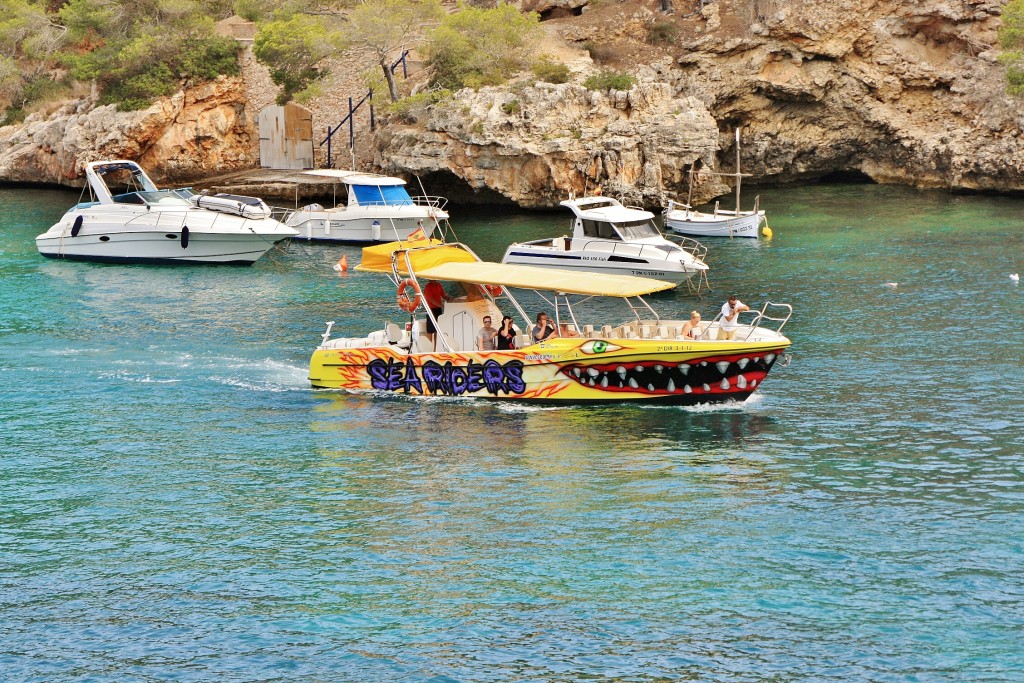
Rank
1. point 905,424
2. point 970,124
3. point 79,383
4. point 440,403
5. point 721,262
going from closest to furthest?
point 905,424
point 440,403
point 79,383
point 721,262
point 970,124

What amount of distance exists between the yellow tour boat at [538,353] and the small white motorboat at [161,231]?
19301mm

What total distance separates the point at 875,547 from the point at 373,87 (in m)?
51.8

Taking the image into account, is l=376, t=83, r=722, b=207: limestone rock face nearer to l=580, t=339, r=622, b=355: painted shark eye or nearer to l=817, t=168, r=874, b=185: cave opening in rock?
l=817, t=168, r=874, b=185: cave opening in rock

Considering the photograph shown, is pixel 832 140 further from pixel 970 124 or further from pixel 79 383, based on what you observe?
pixel 79 383

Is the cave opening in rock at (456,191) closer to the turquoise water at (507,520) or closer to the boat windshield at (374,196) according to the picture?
the boat windshield at (374,196)

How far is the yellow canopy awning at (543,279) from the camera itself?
98.9ft

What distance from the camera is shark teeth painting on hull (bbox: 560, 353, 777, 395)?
2984 centimetres

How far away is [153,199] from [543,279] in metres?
29.4

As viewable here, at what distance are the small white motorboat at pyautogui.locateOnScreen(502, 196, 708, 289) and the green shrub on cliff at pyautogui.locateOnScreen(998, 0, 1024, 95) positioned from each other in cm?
2278

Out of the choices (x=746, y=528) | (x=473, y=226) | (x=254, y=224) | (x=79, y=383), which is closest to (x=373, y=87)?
(x=473, y=226)

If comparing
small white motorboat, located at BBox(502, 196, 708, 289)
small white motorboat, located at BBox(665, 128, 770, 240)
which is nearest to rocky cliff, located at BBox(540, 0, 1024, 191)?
small white motorboat, located at BBox(665, 128, 770, 240)

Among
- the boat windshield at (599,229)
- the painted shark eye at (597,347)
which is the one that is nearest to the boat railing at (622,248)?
the boat windshield at (599,229)

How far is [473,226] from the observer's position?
6172cm

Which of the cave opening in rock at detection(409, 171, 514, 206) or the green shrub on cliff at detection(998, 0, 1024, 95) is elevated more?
the green shrub on cliff at detection(998, 0, 1024, 95)
